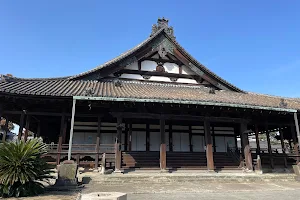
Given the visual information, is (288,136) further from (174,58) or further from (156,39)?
(156,39)

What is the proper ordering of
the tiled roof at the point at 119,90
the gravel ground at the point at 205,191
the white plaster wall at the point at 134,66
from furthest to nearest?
the white plaster wall at the point at 134,66 → the tiled roof at the point at 119,90 → the gravel ground at the point at 205,191

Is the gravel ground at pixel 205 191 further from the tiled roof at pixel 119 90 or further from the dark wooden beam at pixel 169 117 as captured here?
the tiled roof at pixel 119 90

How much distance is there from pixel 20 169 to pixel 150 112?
7.24 m

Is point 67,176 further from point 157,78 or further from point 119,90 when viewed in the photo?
point 157,78

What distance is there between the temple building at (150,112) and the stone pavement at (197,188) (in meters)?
1.63

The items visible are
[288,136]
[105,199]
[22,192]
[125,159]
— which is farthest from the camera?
[288,136]

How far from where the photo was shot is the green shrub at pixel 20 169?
683 centimetres

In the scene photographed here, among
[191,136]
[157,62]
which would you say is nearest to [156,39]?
[157,62]

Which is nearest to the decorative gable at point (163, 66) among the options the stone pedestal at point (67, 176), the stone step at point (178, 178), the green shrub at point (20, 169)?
the stone step at point (178, 178)

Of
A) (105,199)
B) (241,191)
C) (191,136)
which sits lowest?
(241,191)

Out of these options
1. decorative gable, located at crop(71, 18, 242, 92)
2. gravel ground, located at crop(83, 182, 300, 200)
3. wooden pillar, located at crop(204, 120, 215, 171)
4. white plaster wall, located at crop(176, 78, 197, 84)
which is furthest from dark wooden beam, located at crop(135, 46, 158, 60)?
gravel ground, located at crop(83, 182, 300, 200)

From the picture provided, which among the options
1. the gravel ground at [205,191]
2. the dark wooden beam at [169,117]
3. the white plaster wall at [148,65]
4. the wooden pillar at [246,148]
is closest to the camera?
the gravel ground at [205,191]

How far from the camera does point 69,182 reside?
8.56 meters

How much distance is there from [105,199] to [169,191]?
466 cm
